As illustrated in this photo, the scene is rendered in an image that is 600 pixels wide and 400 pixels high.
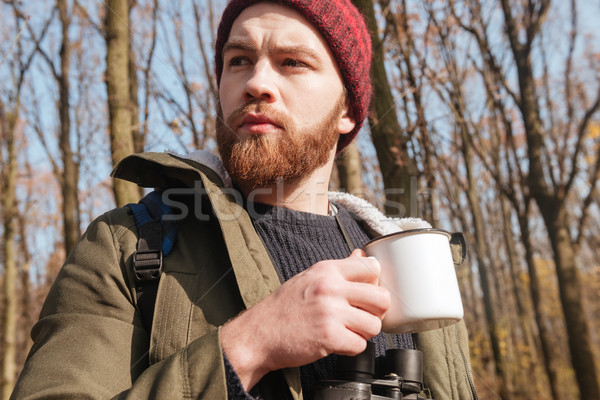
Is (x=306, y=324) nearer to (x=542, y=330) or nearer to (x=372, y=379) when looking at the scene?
(x=372, y=379)

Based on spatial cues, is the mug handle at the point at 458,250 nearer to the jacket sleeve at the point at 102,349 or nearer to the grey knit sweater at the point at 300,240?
the grey knit sweater at the point at 300,240

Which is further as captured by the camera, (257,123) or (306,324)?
(257,123)

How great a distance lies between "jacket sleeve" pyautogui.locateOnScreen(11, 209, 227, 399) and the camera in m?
1.29

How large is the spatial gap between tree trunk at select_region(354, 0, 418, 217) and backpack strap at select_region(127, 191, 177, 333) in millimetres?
2826

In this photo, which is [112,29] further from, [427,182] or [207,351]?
[207,351]

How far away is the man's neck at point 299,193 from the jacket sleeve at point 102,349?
70 centimetres

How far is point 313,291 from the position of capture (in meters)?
1.35

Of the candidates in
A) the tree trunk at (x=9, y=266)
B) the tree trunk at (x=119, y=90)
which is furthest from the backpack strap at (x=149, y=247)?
the tree trunk at (x=9, y=266)

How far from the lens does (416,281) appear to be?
1.53 meters

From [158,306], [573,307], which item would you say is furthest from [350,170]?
[573,307]

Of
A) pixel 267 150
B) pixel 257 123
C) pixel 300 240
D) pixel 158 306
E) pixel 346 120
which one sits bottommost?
pixel 158 306

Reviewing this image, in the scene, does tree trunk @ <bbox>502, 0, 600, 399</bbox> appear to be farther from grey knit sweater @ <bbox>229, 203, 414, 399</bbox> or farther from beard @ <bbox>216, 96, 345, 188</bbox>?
beard @ <bbox>216, 96, 345, 188</bbox>

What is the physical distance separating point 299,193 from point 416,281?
92 cm

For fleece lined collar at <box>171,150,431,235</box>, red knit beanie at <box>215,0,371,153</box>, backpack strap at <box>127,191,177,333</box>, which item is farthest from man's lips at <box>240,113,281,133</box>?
red knit beanie at <box>215,0,371,153</box>
